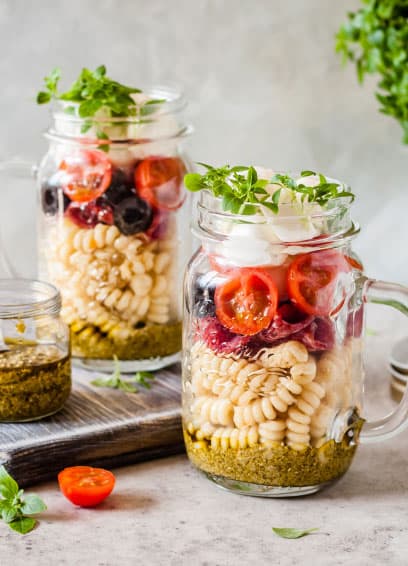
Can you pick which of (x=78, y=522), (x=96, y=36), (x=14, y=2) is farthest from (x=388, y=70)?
(x=78, y=522)

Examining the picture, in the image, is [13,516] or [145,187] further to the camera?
[145,187]

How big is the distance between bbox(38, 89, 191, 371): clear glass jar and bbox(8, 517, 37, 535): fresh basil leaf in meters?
0.49

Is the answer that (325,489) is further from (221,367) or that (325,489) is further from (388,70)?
(388,70)

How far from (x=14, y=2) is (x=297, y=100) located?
80 cm

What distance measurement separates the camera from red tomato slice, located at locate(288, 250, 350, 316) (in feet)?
5.03

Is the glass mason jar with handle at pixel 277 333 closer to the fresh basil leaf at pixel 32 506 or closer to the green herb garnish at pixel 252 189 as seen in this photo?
the green herb garnish at pixel 252 189

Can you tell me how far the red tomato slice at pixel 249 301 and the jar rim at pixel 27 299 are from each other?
15.0 inches

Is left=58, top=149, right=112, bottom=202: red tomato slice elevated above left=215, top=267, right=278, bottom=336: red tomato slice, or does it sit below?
above

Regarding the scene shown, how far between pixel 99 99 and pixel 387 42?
893mm

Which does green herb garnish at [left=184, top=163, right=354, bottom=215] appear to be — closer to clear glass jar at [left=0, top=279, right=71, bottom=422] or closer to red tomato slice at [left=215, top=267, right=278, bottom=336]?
red tomato slice at [left=215, top=267, right=278, bottom=336]

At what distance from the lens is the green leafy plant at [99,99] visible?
190 cm

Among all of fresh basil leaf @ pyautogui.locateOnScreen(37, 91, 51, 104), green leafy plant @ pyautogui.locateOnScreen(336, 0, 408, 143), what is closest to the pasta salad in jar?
fresh basil leaf @ pyautogui.locateOnScreen(37, 91, 51, 104)

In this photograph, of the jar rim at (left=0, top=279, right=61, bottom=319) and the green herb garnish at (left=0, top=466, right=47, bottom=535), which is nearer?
the green herb garnish at (left=0, top=466, right=47, bottom=535)

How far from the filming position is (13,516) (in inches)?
61.1
